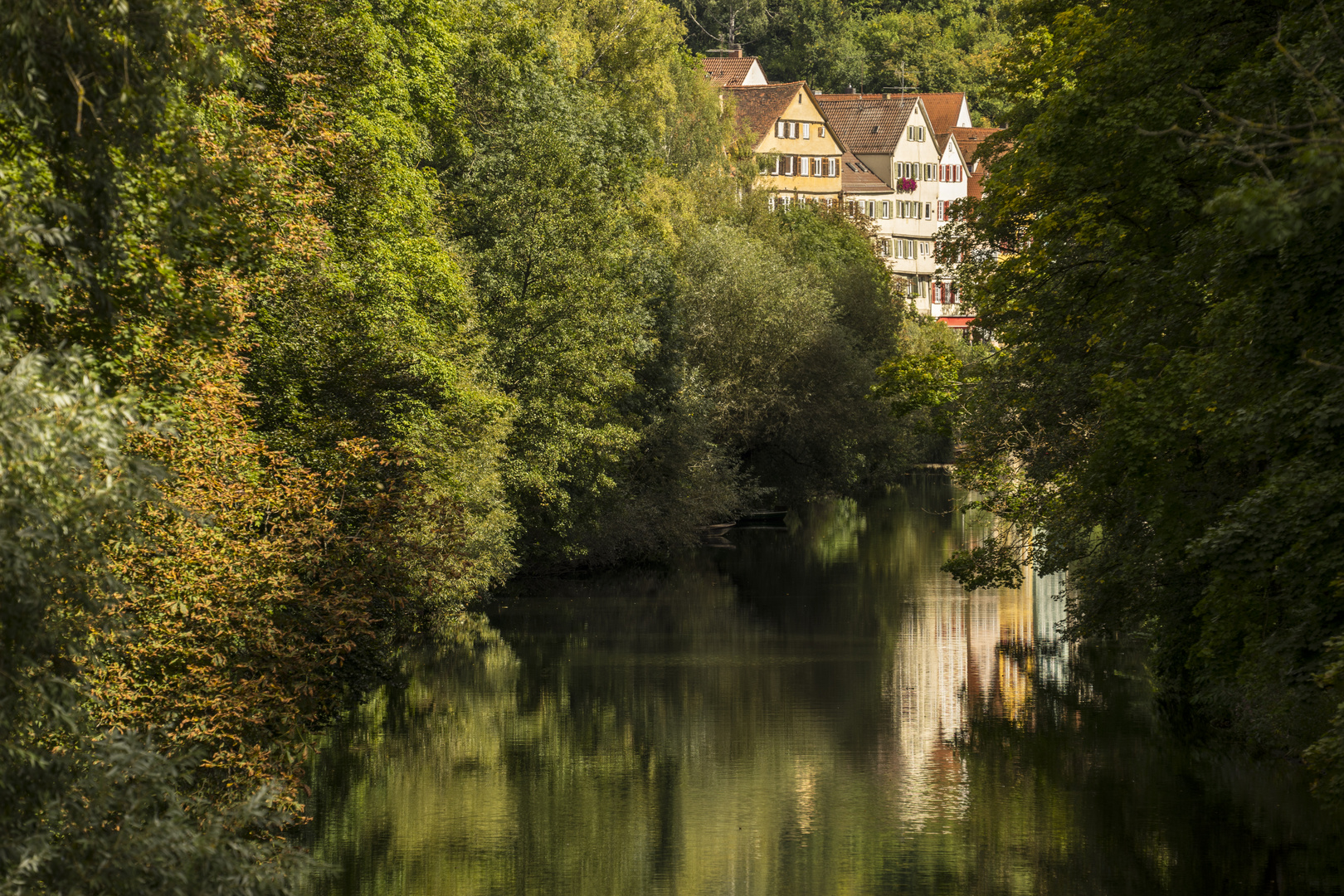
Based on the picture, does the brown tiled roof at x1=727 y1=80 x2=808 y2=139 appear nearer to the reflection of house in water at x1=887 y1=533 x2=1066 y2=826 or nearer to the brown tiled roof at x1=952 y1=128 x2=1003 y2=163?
the brown tiled roof at x1=952 y1=128 x2=1003 y2=163

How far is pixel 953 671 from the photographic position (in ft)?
113

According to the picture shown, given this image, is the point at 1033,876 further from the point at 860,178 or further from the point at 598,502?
the point at 860,178

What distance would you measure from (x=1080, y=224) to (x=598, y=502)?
22.6m

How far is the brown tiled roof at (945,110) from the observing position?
127562mm

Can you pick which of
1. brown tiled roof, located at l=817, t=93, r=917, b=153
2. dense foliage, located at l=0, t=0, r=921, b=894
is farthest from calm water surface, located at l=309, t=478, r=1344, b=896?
brown tiled roof, located at l=817, t=93, r=917, b=153

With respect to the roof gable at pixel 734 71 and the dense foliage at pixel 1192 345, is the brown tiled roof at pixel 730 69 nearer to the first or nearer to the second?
the roof gable at pixel 734 71

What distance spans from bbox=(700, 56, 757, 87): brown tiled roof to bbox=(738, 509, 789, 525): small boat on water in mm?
46826

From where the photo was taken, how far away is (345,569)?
20.7 m

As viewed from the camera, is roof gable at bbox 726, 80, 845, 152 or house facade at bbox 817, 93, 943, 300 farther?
house facade at bbox 817, 93, 943, 300

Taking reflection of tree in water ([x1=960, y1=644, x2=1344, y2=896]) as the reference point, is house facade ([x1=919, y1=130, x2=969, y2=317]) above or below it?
above

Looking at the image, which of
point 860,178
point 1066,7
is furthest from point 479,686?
point 860,178

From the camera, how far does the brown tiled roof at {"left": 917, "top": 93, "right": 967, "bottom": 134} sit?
12756cm

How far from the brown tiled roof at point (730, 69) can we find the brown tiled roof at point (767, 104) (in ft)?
7.47

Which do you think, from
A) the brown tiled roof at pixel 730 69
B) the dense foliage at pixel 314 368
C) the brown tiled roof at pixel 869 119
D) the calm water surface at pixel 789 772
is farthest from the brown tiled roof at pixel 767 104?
the calm water surface at pixel 789 772
